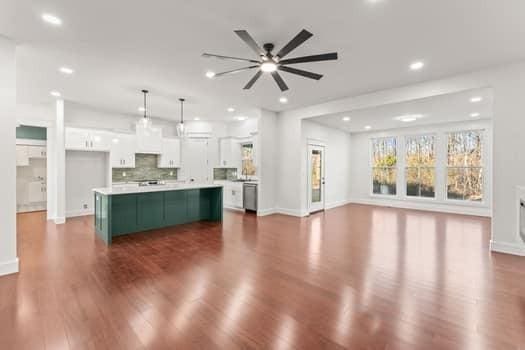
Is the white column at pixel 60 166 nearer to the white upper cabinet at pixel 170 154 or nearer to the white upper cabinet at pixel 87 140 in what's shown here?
the white upper cabinet at pixel 87 140

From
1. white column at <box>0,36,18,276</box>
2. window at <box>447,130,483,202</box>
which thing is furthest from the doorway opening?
window at <box>447,130,483,202</box>

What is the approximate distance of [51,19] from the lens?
8.79 feet

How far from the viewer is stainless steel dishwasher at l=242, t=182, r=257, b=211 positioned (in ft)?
23.5

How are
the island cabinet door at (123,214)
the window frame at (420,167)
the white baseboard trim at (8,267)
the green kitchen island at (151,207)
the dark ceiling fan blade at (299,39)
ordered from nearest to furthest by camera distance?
1. the dark ceiling fan blade at (299,39)
2. the white baseboard trim at (8,267)
3. the green kitchen island at (151,207)
4. the island cabinet door at (123,214)
5. the window frame at (420,167)

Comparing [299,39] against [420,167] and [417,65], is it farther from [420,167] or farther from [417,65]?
[420,167]

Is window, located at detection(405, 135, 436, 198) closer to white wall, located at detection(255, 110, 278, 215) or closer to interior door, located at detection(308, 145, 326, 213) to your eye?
interior door, located at detection(308, 145, 326, 213)

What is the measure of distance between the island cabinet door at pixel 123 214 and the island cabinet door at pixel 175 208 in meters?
0.64

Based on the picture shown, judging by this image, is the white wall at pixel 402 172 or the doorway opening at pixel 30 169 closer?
the white wall at pixel 402 172

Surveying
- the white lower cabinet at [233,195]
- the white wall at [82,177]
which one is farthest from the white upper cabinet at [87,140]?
the white lower cabinet at [233,195]

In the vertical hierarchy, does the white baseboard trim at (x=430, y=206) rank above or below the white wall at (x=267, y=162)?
below

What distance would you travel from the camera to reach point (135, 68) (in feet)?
13.0

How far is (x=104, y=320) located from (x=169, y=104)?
17.1 feet

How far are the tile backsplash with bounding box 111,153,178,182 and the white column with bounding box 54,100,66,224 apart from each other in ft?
4.02

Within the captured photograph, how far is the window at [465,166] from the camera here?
6949 millimetres
